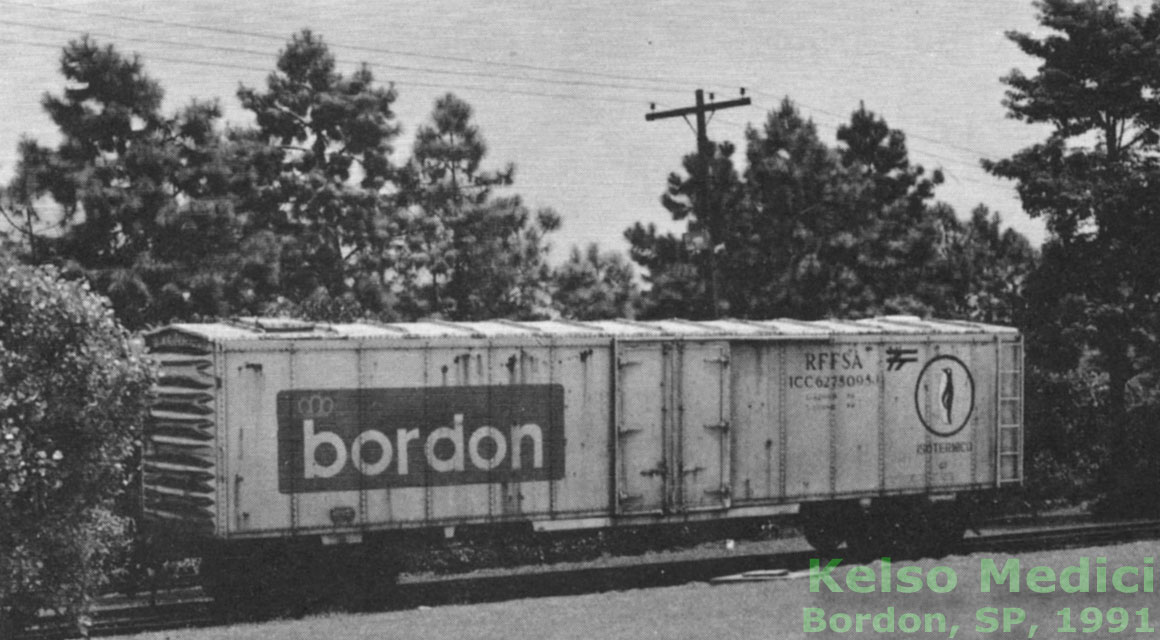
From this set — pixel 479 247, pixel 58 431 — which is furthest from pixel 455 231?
pixel 58 431

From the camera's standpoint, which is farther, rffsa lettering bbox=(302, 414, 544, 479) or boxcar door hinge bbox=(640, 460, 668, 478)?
boxcar door hinge bbox=(640, 460, 668, 478)

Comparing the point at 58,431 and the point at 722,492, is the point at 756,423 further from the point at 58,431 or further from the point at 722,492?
the point at 58,431

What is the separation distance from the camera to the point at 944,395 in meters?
21.3

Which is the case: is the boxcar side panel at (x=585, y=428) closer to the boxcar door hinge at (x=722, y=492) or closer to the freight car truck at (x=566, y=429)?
the freight car truck at (x=566, y=429)

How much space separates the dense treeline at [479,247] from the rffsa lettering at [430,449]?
2.30 m

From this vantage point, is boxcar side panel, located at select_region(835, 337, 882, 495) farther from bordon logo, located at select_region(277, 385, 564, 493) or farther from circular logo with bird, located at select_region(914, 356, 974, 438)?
bordon logo, located at select_region(277, 385, 564, 493)

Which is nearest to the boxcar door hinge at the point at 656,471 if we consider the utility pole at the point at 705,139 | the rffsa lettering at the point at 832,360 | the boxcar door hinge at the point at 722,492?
the boxcar door hinge at the point at 722,492

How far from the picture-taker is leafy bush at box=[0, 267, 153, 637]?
13.4 metres

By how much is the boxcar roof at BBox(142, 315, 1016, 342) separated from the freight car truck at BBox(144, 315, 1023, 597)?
4 centimetres

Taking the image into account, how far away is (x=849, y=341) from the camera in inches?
802

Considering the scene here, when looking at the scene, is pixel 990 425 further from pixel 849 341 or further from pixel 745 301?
pixel 745 301

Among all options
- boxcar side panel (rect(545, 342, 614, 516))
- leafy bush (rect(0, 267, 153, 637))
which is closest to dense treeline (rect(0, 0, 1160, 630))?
leafy bush (rect(0, 267, 153, 637))

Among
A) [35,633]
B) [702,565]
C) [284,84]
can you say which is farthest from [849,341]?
[284,84]

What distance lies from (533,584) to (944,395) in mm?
7046
